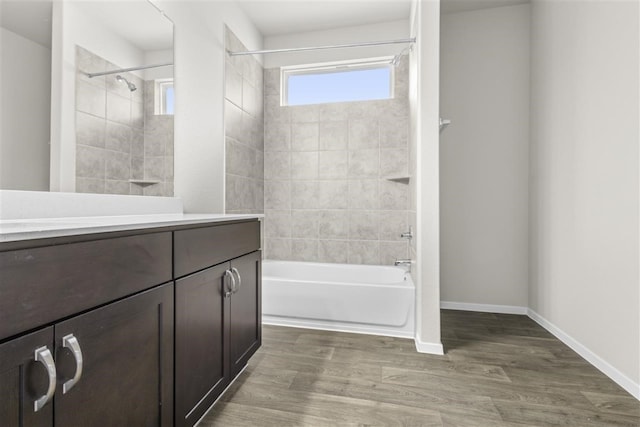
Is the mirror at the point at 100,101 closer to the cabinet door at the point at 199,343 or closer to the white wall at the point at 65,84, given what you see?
the white wall at the point at 65,84

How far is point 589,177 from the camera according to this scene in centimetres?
193

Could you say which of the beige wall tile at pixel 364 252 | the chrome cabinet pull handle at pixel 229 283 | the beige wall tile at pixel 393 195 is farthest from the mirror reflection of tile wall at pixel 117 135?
the beige wall tile at pixel 393 195

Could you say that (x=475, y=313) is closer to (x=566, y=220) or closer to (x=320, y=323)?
(x=566, y=220)

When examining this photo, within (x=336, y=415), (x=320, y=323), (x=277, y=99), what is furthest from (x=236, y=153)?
(x=336, y=415)

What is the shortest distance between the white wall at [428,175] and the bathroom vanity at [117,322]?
1205 millimetres

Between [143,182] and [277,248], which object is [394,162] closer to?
[277,248]

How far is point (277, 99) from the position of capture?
128 inches

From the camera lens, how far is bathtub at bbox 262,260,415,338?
2312 mm

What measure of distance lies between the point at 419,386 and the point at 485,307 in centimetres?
154

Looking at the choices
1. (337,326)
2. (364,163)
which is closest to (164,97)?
(364,163)

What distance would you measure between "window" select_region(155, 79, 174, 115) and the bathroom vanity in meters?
0.92

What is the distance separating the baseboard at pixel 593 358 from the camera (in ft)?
5.27

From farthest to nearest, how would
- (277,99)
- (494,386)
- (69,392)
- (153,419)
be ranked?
(277,99)
(494,386)
(153,419)
(69,392)

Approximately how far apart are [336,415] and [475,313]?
1.89m
